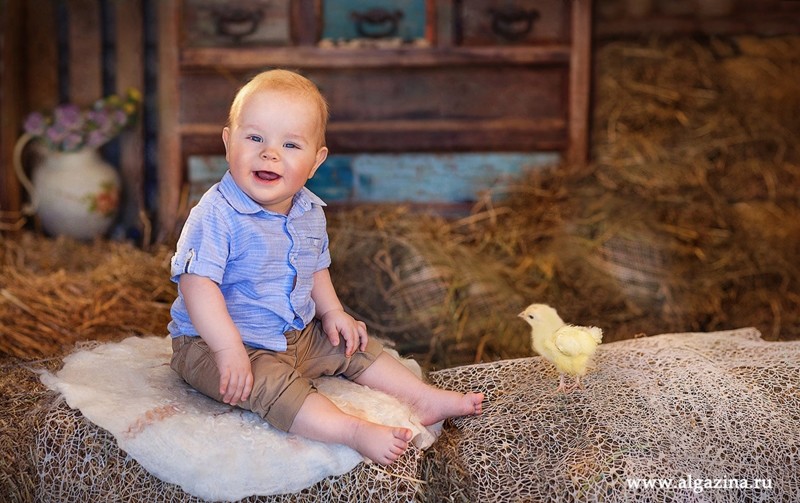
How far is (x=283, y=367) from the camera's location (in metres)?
2.16

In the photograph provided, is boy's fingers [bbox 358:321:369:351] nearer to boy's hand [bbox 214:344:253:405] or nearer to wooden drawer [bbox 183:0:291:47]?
boy's hand [bbox 214:344:253:405]

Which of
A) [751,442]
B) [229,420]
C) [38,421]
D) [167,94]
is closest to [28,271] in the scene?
[167,94]

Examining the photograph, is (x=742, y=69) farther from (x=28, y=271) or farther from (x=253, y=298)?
(x=28, y=271)

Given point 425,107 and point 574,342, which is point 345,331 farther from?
point 425,107

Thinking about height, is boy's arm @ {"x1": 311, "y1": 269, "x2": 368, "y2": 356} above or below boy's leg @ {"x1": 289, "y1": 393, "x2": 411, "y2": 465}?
above

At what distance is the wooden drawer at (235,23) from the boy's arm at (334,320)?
2.11 metres

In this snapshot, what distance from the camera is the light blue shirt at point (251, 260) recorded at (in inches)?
84.7

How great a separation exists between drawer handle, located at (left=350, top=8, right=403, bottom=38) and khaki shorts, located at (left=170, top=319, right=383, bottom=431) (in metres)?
2.16

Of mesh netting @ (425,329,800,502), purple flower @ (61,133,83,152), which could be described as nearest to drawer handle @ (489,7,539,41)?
purple flower @ (61,133,83,152)

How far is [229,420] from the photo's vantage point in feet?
6.83

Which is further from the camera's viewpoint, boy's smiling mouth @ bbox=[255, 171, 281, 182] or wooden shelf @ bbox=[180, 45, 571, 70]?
wooden shelf @ bbox=[180, 45, 571, 70]

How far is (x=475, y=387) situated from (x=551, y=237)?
5.45 ft

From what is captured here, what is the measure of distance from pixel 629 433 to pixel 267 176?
1.06 meters

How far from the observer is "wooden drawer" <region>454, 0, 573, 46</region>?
4.23 meters
